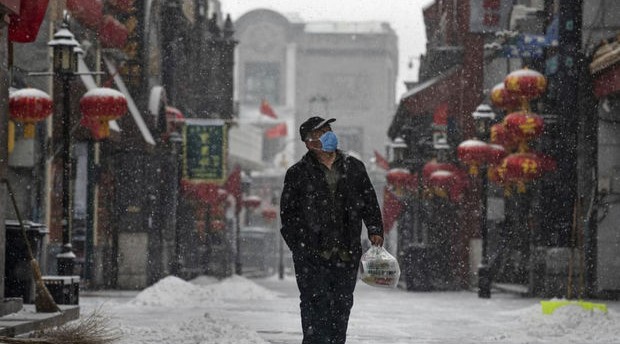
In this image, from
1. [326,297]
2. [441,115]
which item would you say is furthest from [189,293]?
[441,115]

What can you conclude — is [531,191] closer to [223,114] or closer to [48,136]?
[48,136]

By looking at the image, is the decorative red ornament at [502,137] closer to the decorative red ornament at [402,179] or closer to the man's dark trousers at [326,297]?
the decorative red ornament at [402,179]

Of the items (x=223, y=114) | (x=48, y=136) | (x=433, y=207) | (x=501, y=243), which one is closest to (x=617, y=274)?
(x=501, y=243)

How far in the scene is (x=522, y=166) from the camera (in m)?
25.3

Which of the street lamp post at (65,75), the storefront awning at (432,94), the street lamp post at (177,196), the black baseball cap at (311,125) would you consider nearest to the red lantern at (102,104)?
the street lamp post at (65,75)

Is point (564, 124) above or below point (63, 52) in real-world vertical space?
below

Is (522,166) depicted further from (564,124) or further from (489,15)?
(489,15)

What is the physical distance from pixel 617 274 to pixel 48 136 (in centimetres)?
1125

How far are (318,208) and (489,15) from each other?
25801 mm

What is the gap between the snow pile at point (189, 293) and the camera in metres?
22.7

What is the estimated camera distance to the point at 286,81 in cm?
9562

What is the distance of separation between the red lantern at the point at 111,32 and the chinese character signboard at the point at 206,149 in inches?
298

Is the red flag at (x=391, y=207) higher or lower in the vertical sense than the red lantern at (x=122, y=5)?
lower

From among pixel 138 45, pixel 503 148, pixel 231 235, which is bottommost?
pixel 231 235
